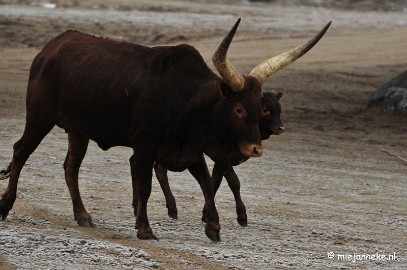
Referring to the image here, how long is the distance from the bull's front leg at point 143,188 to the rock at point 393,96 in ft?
38.2

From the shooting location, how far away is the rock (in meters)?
23.1

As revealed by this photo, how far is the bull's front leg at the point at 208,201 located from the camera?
12.2m

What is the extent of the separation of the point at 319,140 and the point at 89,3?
52.4 feet

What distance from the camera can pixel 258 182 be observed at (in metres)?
16.3

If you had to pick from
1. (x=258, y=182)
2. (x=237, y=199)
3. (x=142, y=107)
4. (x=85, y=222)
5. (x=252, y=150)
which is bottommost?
(x=258, y=182)

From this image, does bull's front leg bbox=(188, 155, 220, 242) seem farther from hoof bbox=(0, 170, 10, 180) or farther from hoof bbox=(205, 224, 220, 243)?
hoof bbox=(0, 170, 10, 180)

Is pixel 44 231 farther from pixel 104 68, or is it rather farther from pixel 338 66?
pixel 338 66

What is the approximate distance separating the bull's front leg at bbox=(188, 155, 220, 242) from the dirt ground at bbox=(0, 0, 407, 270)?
133 millimetres

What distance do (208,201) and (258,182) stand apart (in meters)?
4.18

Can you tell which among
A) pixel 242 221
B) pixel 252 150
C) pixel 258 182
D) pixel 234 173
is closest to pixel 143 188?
pixel 252 150

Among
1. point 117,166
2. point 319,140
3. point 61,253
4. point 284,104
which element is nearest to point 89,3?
point 284,104

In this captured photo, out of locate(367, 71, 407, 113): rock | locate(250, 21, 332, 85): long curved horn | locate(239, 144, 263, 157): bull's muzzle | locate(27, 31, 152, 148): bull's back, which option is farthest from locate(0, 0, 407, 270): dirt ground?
locate(250, 21, 332, 85): long curved horn

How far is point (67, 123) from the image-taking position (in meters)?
12.8

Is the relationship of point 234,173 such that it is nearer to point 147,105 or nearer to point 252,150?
point 252,150
